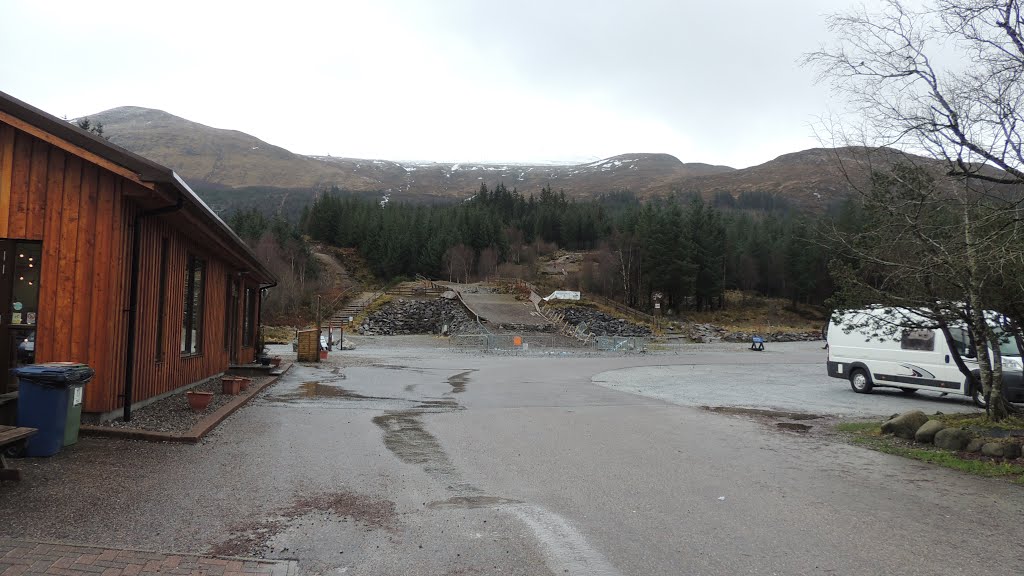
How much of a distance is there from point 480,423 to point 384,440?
2535 mm

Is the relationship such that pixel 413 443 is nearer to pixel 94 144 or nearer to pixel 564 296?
pixel 94 144

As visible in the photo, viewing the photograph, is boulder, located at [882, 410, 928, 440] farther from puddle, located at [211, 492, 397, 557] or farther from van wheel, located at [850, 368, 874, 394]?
van wheel, located at [850, 368, 874, 394]

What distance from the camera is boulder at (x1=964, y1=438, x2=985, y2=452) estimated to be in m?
9.20

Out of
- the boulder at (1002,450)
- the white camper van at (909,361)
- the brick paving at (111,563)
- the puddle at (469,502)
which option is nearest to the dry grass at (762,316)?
the white camper van at (909,361)

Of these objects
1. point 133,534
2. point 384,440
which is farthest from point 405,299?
point 133,534

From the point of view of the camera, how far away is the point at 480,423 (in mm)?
11898

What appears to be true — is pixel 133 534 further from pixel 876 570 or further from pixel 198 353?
pixel 198 353

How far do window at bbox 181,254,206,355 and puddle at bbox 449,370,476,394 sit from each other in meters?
6.32

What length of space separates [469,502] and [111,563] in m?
3.05

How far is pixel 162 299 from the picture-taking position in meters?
10.8

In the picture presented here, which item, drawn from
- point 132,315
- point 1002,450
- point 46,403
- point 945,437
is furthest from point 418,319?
point 1002,450

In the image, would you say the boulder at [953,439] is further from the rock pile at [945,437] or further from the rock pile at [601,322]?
the rock pile at [601,322]

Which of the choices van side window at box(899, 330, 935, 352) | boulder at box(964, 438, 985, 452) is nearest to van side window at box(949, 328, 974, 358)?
van side window at box(899, 330, 935, 352)

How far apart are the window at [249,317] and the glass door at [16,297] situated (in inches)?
508
